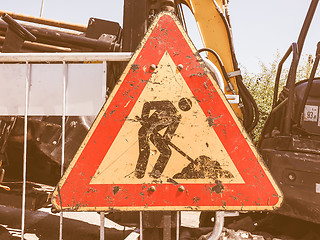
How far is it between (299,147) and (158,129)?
1.49 meters

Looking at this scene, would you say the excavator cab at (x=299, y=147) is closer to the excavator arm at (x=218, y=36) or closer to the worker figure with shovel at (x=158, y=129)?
the excavator arm at (x=218, y=36)

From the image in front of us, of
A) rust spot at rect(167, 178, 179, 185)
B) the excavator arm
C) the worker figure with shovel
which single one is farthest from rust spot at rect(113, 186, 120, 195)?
the excavator arm

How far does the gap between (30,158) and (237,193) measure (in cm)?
266

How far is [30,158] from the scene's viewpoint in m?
3.71

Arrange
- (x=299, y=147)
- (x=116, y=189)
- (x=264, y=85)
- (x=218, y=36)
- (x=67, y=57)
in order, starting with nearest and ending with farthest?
(x=116, y=189) < (x=67, y=57) < (x=299, y=147) < (x=218, y=36) < (x=264, y=85)

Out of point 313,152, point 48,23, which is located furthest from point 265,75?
point 313,152

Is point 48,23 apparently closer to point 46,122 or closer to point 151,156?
point 46,122

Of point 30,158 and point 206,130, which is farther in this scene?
point 30,158

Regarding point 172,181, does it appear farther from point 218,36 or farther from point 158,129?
point 218,36

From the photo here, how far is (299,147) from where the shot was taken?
2.76 metres

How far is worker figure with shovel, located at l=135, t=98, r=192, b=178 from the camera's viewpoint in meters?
1.81

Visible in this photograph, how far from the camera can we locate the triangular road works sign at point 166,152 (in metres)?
1.79

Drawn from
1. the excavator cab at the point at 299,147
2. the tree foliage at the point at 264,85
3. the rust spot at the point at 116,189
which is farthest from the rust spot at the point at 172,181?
the tree foliage at the point at 264,85

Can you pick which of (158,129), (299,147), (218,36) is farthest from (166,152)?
(218,36)
